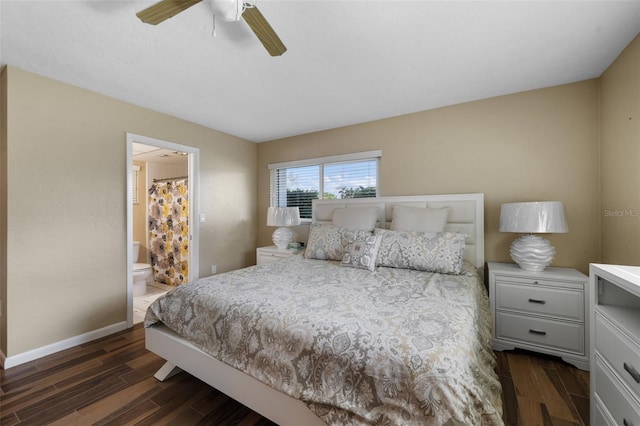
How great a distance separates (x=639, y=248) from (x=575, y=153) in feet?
3.31

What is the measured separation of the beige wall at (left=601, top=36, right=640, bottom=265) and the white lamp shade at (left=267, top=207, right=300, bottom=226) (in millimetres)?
3034

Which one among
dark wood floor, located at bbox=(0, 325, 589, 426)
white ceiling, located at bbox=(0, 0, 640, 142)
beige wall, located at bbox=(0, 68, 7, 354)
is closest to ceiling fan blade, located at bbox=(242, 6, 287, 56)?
white ceiling, located at bbox=(0, 0, 640, 142)

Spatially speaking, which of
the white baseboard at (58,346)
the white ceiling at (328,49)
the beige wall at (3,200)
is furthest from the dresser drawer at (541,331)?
the beige wall at (3,200)

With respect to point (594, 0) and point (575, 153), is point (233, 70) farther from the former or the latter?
point (575, 153)

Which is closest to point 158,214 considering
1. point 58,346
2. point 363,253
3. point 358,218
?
point 58,346

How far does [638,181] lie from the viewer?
1.77m

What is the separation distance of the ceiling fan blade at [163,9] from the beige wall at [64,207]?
1764 millimetres

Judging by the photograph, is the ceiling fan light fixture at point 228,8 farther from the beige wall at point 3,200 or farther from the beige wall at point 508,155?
the beige wall at point 508,155

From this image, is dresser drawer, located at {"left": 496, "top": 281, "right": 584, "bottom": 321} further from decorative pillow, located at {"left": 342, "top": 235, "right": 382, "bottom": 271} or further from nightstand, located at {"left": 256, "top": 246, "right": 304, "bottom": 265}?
nightstand, located at {"left": 256, "top": 246, "right": 304, "bottom": 265}

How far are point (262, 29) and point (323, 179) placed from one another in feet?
8.18

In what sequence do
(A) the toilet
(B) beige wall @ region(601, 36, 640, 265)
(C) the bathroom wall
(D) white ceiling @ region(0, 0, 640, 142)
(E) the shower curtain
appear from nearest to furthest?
(D) white ceiling @ region(0, 0, 640, 142), (B) beige wall @ region(601, 36, 640, 265), (A) the toilet, (E) the shower curtain, (C) the bathroom wall

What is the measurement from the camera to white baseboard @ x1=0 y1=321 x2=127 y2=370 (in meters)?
2.12

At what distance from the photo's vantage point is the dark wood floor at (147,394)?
157cm

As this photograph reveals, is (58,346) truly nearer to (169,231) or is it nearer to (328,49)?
(169,231)
